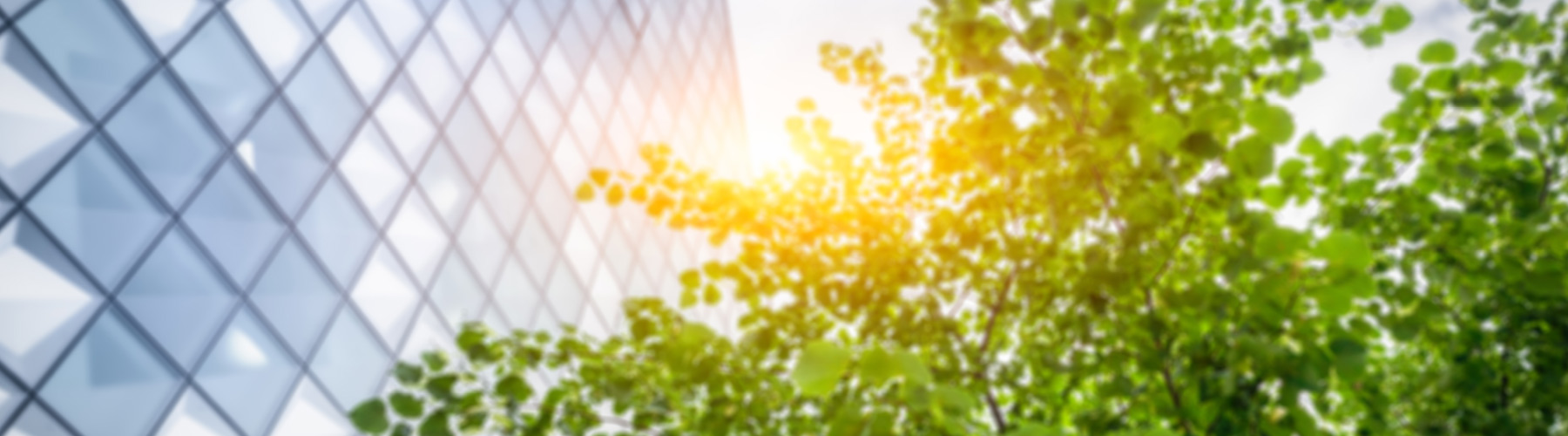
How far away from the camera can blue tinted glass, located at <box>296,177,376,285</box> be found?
834 centimetres

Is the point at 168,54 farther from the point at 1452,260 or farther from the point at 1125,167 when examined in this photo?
the point at 1452,260

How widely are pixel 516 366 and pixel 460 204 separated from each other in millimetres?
7752

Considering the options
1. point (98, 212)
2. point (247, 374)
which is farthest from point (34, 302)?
point (247, 374)

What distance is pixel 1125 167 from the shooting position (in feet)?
10.9

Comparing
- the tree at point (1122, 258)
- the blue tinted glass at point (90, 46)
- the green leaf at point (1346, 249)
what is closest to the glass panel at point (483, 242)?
the blue tinted glass at point (90, 46)

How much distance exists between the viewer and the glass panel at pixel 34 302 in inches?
217

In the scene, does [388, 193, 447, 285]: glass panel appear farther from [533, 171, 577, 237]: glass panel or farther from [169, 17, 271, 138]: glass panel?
[533, 171, 577, 237]: glass panel

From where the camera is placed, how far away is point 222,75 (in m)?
7.58

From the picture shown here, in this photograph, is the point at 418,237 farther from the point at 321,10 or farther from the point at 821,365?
the point at 821,365

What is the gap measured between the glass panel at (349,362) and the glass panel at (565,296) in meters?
4.08

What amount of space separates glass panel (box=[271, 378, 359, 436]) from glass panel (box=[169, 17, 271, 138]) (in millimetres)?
2830

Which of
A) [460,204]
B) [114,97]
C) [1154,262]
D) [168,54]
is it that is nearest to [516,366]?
[1154,262]

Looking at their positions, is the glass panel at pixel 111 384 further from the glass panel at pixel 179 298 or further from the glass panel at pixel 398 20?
the glass panel at pixel 398 20

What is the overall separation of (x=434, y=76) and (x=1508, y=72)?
37.4ft
